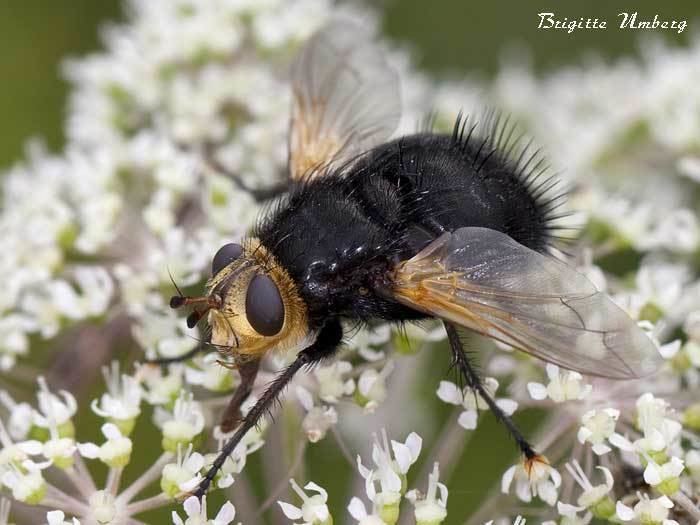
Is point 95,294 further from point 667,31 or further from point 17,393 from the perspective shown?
point 667,31

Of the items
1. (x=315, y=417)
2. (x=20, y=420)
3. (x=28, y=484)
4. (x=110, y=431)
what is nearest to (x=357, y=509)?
(x=315, y=417)

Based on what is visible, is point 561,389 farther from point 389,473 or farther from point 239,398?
point 239,398

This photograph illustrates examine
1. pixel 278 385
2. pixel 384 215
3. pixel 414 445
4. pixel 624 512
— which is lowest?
pixel 624 512

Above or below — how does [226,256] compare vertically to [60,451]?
above

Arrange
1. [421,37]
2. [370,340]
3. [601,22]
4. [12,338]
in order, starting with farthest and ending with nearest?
1. [421,37]
2. [601,22]
3. [12,338]
4. [370,340]

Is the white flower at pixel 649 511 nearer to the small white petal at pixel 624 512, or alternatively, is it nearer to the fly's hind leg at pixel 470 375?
the small white petal at pixel 624 512

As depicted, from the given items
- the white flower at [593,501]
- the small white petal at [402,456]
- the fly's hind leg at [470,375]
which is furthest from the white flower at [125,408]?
the white flower at [593,501]

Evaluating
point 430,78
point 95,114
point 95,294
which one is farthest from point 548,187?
point 430,78
